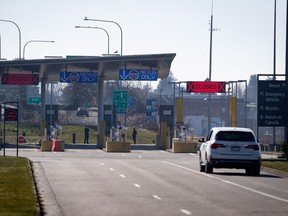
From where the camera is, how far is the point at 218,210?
19.2m

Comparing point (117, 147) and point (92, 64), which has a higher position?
point (92, 64)

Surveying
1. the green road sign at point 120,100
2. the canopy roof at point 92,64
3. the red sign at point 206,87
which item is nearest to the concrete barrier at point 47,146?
the canopy roof at point 92,64

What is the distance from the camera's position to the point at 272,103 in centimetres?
4547

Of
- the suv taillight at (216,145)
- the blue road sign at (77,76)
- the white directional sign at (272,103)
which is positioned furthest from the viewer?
the blue road sign at (77,76)

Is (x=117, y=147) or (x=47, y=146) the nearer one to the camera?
(x=117, y=147)

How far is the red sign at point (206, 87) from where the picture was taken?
67.3m

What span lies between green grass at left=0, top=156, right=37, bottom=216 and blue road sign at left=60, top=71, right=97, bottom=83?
119 feet

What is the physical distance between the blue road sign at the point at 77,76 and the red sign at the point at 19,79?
2.01 metres

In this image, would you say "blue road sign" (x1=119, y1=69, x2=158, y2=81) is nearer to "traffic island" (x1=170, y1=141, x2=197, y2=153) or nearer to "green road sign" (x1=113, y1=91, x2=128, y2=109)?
"traffic island" (x1=170, y1=141, x2=197, y2=153)

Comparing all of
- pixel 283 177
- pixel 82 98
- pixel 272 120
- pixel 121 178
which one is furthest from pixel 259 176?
pixel 82 98

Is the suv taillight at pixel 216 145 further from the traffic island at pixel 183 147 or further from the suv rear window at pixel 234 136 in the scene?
the traffic island at pixel 183 147

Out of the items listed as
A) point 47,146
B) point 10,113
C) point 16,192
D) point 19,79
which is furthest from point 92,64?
point 16,192

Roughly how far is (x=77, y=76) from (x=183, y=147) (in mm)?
11256

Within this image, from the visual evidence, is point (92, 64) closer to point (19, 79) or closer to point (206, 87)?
point (19, 79)
